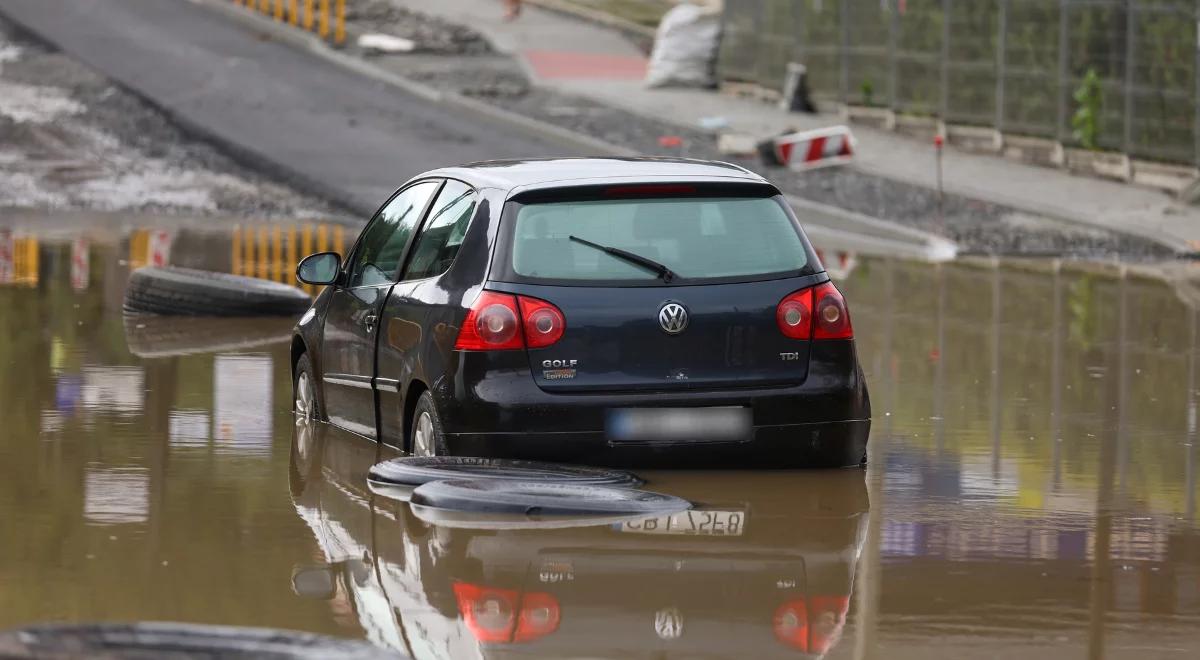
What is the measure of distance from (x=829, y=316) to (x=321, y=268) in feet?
8.74

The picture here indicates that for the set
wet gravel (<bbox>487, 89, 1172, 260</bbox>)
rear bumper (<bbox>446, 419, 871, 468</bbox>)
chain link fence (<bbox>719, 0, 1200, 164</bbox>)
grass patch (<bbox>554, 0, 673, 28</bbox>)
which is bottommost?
rear bumper (<bbox>446, 419, 871, 468</bbox>)

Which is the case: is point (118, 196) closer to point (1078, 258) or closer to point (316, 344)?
point (1078, 258)

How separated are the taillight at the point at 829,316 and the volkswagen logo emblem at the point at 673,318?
0.58m

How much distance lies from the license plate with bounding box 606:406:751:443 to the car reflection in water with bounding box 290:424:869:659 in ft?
0.67

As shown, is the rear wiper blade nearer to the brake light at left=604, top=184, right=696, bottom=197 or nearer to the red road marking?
the brake light at left=604, top=184, right=696, bottom=197

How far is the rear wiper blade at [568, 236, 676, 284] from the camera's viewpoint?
927 centimetres

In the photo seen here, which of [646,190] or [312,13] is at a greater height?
[312,13]

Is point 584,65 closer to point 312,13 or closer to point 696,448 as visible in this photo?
point 312,13

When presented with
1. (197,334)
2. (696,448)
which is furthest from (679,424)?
(197,334)

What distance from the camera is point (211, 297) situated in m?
16.3

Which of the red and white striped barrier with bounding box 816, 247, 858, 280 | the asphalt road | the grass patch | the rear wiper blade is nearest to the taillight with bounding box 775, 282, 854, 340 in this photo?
the rear wiper blade

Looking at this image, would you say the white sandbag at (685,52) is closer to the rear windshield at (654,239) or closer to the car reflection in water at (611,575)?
the rear windshield at (654,239)

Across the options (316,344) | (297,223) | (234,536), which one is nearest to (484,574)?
(234,536)

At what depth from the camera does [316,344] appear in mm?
11305
